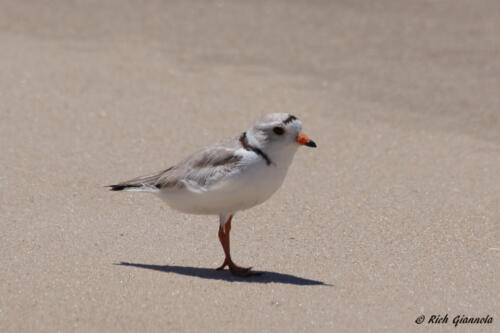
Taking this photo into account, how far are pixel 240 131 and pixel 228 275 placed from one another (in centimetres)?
393

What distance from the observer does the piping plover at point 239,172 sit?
17.5 feet

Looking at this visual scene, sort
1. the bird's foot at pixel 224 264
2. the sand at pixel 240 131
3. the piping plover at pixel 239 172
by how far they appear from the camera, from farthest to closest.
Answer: the bird's foot at pixel 224 264
the piping plover at pixel 239 172
the sand at pixel 240 131

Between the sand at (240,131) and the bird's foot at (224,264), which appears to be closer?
the sand at (240,131)

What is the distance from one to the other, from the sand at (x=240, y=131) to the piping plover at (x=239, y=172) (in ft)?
1.71

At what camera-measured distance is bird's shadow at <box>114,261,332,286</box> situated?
5547mm

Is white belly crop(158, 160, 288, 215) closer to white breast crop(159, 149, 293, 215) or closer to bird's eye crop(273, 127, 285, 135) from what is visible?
white breast crop(159, 149, 293, 215)

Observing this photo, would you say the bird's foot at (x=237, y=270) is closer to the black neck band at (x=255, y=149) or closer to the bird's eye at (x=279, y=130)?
the black neck band at (x=255, y=149)

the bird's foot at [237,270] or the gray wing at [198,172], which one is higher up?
the gray wing at [198,172]

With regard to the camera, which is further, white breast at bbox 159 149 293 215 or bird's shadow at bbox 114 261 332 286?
bird's shadow at bbox 114 261 332 286

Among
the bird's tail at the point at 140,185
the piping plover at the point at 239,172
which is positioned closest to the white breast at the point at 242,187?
the piping plover at the point at 239,172

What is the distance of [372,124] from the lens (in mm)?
9836

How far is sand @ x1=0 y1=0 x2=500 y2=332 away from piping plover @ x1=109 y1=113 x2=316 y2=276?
1.71 ft

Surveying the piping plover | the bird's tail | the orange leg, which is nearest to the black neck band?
the piping plover

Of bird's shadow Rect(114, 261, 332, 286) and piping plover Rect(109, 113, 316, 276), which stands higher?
piping plover Rect(109, 113, 316, 276)
